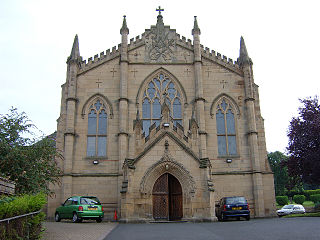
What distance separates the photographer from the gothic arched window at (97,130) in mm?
26531

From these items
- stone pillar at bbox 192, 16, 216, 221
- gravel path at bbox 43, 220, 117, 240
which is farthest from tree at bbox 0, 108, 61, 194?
stone pillar at bbox 192, 16, 216, 221

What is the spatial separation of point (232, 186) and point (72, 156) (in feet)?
40.1

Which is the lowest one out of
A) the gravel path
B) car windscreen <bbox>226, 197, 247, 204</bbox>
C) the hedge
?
the gravel path

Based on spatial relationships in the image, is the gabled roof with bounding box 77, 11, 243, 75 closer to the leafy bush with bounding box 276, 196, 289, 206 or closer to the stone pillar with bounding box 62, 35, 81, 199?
the stone pillar with bounding box 62, 35, 81, 199

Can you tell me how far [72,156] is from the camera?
25.8 m

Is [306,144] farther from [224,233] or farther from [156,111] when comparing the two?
[224,233]

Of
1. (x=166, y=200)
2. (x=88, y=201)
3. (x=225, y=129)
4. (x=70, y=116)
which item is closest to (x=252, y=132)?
(x=225, y=129)

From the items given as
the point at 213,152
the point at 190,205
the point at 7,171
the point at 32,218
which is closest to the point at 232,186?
the point at 213,152

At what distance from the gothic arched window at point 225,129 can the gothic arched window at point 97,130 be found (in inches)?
357

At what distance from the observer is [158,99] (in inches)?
1104

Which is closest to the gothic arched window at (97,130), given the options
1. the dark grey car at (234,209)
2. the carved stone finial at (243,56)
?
the dark grey car at (234,209)

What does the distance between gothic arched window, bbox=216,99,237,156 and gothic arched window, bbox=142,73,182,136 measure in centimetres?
326

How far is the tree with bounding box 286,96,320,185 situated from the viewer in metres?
25.6

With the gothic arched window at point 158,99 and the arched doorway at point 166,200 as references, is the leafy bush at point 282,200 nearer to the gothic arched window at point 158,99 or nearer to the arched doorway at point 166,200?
the gothic arched window at point 158,99
